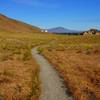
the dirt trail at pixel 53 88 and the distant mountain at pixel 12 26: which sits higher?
the distant mountain at pixel 12 26

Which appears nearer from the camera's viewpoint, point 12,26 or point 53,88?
point 53,88

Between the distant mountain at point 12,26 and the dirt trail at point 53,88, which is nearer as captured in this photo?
the dirt trail at point 53,88

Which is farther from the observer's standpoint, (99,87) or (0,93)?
(99,87)

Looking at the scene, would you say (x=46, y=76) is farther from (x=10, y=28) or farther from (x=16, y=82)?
(x=10, y=28)

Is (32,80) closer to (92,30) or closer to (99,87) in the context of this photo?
(99,87)

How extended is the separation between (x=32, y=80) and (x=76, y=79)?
2.79m

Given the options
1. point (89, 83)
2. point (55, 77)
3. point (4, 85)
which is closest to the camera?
point (4, 85)

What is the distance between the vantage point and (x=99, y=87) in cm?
1589

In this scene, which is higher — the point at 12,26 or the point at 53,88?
the point at 12,26

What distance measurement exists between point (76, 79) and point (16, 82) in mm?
3782

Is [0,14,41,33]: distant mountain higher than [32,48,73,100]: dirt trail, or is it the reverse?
[0,14,41,33]: distant mountain

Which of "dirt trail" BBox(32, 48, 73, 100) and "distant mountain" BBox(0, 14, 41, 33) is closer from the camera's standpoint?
"dirt trail" BBox(32, 48, 73, 100)

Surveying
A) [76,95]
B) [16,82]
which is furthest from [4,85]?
[76,95]

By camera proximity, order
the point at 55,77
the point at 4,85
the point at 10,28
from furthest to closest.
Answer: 1. the point at 10,28
2. the point at 55,77
3. the point at 4,85
